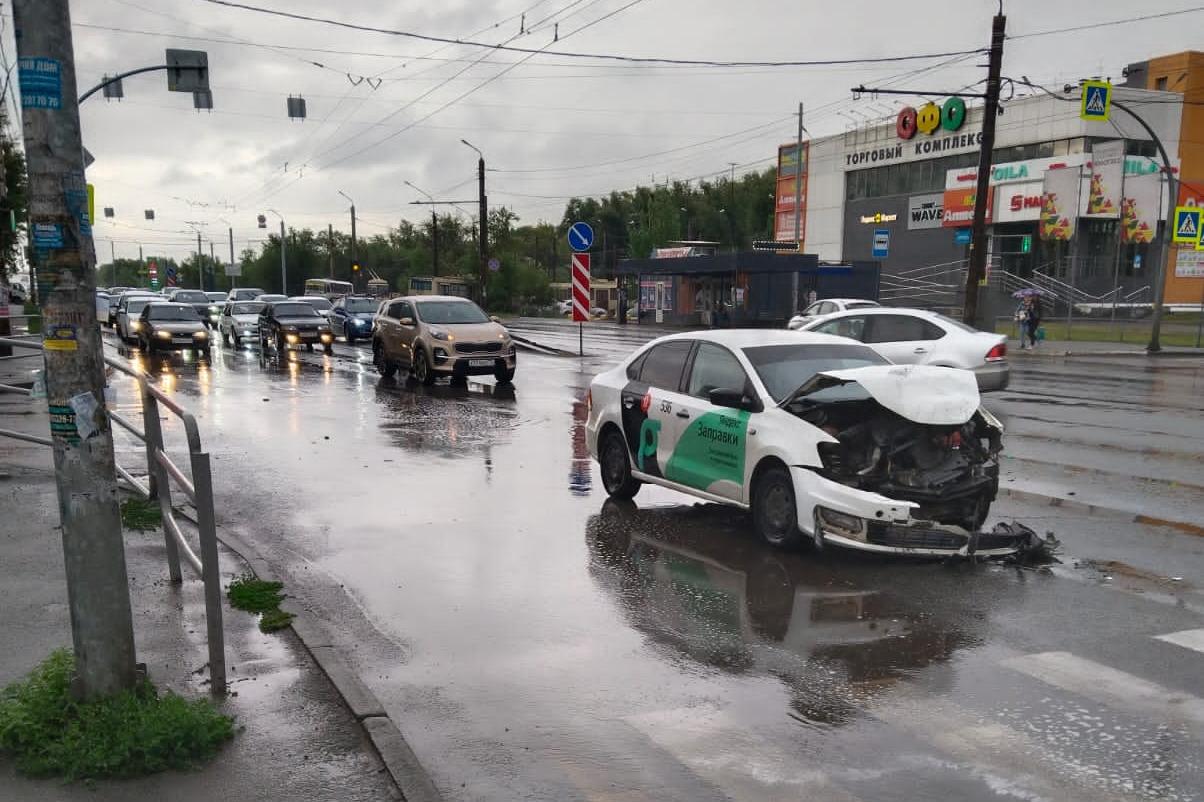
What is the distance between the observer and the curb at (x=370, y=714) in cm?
418

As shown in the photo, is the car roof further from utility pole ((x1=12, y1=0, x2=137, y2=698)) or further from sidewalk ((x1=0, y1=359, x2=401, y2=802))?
utility pole ((x1=12, y1=0, x2=137, y2=698))

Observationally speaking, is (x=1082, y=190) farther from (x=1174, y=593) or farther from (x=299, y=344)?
(x=1174, y=593)

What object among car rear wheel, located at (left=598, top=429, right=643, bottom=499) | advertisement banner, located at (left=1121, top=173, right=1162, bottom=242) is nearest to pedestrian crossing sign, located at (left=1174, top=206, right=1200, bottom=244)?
advertisement banner, located at (left=1121, top=173, right=1162, bottom=242)

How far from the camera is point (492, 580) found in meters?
7.23

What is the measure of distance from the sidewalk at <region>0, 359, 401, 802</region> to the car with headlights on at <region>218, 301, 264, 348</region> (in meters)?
27.7

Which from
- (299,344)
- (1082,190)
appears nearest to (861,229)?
(1082,190)

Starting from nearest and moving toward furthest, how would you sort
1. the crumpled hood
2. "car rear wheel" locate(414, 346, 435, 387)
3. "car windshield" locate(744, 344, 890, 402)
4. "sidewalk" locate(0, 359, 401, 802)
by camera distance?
"sidewalk" locate(0, 359, 401, 802) < the crumpled hood < "car windshield" locate(744, 344, 890, 402) < "car rear wheel" locate(414, 346, 435, 387)

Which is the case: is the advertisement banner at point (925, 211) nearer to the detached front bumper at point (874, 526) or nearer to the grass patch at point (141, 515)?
the detached front bumper at point (874, 526)

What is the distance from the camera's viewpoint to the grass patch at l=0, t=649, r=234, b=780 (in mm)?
4191

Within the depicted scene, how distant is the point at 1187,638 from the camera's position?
19.4 ft

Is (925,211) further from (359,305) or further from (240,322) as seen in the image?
(240,322)

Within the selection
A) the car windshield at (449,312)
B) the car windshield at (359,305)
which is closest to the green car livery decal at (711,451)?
the car windshield at (449,312)

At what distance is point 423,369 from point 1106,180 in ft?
135

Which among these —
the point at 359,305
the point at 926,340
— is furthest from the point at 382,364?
the point at 359,305
